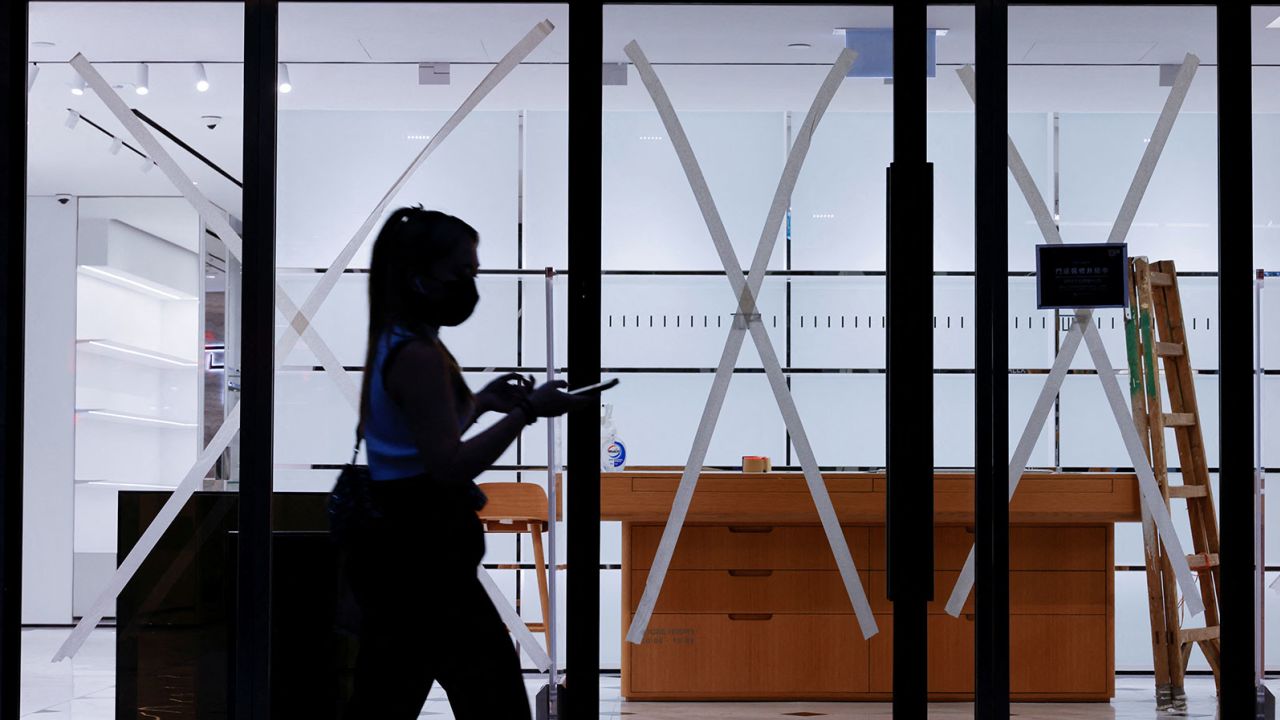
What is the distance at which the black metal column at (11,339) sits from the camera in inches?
111

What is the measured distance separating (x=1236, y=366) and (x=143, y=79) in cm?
417

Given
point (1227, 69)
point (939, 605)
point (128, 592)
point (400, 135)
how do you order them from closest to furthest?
point (1227, 69) < point (128, 592) < point (939, 605) < point (400, 135)

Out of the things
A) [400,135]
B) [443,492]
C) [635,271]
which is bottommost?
[443,492]

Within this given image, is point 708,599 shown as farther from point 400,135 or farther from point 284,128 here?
point 284,128

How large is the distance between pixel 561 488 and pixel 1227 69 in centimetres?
293

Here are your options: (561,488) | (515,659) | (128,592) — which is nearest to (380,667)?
(515,659)

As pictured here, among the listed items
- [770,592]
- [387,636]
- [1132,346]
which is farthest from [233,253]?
[1132,346]

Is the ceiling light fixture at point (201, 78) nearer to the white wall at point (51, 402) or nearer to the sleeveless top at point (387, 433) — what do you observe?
the white wall at point (51, 402)

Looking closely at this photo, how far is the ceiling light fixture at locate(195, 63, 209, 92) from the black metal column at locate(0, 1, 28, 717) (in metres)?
2.03

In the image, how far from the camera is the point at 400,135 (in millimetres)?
5215

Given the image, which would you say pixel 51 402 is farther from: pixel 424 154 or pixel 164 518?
pixel 424 154

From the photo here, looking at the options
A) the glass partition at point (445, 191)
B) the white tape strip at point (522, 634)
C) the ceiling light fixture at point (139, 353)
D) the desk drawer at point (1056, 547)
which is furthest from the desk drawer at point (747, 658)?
the ceiling light fixture at point (139, 353)

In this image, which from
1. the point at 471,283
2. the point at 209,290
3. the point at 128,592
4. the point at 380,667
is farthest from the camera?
the point at 209,290

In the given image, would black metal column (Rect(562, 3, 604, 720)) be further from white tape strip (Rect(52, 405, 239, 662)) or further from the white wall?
the white wall
